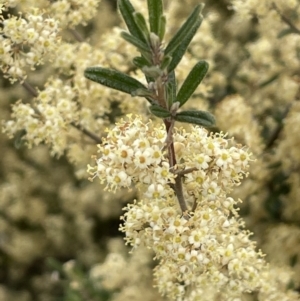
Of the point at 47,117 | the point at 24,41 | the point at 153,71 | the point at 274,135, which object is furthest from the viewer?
the point at 274,135

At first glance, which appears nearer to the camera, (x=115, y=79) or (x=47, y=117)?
(x=115, y=79)

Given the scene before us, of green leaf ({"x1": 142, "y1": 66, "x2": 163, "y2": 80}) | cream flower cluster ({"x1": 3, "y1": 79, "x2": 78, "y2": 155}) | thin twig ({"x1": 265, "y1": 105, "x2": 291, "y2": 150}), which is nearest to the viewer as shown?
green leaf ({"x1": 142, "y1": 66, "x2": 163, "y2": 80})

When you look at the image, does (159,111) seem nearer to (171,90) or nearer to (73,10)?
(171,90)

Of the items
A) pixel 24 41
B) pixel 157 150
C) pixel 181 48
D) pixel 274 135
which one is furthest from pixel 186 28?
pixel 274 135

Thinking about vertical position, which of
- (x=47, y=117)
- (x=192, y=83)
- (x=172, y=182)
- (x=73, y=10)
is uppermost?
(x=73, y=10)

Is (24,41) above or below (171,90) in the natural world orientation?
above

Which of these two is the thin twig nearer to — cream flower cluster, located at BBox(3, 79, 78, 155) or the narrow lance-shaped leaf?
cream flower cluster, located at BBox(3, 79, 78, 155)

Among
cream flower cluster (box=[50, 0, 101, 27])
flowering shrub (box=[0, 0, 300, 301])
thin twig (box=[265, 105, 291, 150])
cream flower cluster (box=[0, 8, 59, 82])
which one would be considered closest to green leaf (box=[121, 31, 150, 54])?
flowering shrub (box=[0, 0, 300, 301])
